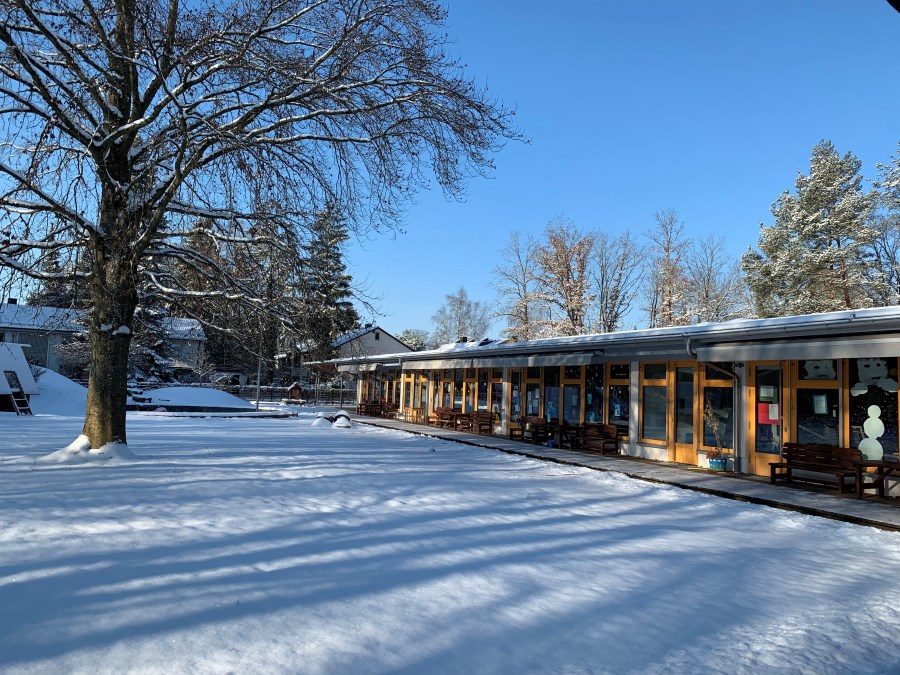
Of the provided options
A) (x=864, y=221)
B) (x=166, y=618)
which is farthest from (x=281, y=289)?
(x=864, y=221)

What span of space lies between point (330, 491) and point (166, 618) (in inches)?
178

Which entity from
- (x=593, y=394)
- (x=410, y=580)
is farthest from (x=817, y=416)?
(x=410, y=580)

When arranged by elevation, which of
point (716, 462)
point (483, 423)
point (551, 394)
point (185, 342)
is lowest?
point (716, 462)

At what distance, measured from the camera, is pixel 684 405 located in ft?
45.1

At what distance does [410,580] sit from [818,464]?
863 centimetres

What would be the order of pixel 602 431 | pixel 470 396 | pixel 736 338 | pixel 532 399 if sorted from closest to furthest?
pixel 736 338
pixel 602 431
pixel 532 399
pixel 470 396

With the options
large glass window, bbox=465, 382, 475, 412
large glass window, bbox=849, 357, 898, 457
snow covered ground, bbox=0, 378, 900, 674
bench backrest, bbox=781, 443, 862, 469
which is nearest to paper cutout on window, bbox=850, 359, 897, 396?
large glass window, bbox=849, 357, 898, 457

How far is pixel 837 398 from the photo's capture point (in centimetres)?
1077

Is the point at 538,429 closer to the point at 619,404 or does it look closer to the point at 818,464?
the point at 619,404

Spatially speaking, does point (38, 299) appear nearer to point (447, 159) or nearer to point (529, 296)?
point (447, 159)

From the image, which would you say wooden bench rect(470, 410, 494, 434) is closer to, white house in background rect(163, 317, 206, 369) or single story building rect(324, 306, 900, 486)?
single story building rect(324, 306, 900, 486)

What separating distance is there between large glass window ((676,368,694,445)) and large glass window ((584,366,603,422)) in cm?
253

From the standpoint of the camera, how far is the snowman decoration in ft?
33.0

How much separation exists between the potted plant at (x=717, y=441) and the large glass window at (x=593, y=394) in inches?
131
